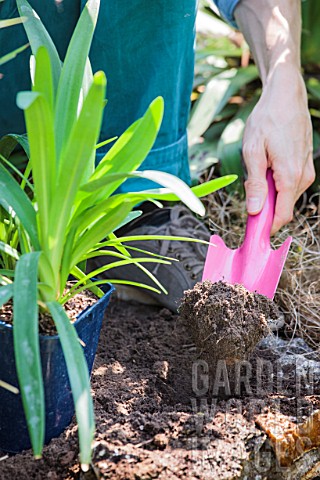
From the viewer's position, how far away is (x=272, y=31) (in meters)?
1.46

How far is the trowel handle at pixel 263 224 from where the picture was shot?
1.42 meters

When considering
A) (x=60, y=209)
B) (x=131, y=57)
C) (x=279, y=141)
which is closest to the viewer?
(x=60, y=209)

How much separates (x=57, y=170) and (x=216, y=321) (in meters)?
0.40

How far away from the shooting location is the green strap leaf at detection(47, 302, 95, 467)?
792mm

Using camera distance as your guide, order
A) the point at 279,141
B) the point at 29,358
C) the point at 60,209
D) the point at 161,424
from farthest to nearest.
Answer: the point at 279,141 < the point at 161,424 < the point at 60,209 < the point at 29,358

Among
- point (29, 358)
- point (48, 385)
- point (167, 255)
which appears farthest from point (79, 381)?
point (167, 255)

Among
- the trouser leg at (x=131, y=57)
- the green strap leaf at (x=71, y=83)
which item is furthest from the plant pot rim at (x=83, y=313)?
the trouser leg at (x=131, y=57)

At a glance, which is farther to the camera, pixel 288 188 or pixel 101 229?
pixel 288 188

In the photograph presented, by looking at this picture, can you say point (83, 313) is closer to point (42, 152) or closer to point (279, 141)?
point (42, 152)

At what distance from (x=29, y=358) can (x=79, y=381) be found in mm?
71

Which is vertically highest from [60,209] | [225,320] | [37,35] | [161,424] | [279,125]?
[37,35]

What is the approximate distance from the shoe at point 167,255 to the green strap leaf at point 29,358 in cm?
73

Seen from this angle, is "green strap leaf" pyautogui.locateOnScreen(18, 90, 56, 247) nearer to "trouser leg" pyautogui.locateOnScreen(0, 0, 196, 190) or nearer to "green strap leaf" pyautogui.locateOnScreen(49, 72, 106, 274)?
"green strap leaf" pyautogui.locateOnScreen(49, 72, 106, 274)

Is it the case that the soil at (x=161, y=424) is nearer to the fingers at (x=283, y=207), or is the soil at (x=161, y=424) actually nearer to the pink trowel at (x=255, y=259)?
the pink trowel at (x=255, y=259)
